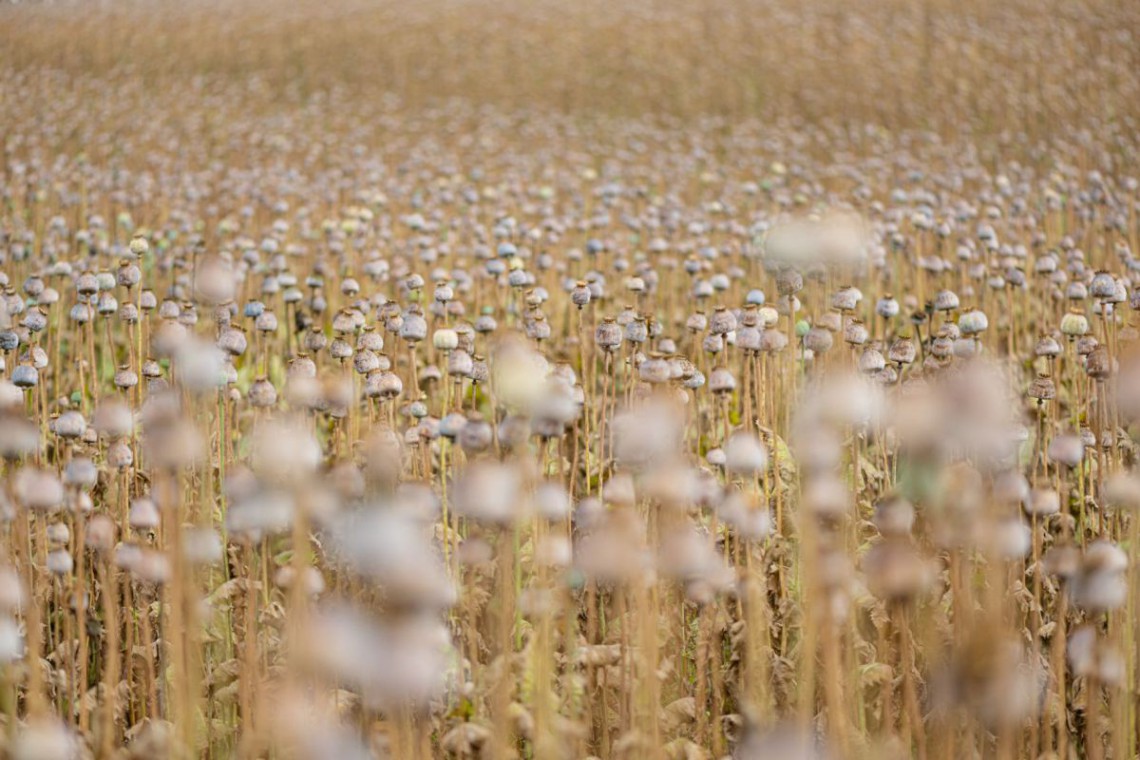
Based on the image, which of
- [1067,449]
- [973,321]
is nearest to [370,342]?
[1067,449]

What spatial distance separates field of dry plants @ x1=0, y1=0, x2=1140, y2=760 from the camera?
2.01 meters

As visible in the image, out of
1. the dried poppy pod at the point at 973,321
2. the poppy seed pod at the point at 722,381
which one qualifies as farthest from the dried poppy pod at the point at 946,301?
the poppy seed pod at the point at 722,381

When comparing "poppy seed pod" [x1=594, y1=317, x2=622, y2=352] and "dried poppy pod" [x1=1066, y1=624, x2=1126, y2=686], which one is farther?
"poppy seed pod" [x1=594, y1=317, x2=622, y2=352]

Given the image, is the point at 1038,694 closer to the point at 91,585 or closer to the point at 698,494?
the point at 698,494

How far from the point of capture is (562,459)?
10.6 feet

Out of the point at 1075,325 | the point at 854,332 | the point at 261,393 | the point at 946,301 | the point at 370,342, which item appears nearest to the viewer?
the point at 261,393

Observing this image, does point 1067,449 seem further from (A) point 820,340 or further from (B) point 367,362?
(B) point 367,362

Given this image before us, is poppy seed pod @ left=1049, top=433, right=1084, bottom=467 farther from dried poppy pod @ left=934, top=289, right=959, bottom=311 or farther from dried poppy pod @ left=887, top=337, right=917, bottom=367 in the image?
dried poppy pod @ left=934, top=289, right=959, bottom=311

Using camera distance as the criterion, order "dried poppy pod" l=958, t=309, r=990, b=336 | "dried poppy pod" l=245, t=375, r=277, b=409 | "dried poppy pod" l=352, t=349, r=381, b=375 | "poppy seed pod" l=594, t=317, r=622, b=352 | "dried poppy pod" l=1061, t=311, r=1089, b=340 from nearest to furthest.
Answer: "dried poppy pod" l=245, t=375, r=277, b=409
"dried poppy pod" l=352, t=349, r=381, b=375
"poppy seed pod" l=594, t=317, r=622, b=352
"dried poppy pod" l=958, t=309, r=990, b=336
"dried poppy pod" l=1061, t=311, r=1089, b=340

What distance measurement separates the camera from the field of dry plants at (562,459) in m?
2.01

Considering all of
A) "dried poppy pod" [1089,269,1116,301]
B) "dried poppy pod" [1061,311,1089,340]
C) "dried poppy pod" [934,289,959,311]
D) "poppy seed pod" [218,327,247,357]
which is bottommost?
"dried poppy pod" [1061,311,1089,340]

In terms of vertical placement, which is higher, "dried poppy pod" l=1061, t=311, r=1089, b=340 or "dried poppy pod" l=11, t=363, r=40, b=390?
"dried poppy pod" l=1061, t=311, r=1089, b=340

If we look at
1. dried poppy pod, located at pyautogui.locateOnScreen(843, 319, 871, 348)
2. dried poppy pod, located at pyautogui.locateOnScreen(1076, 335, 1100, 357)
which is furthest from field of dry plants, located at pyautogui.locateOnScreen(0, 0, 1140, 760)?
dried poppy pod, located at pyautogui.locateOnScreen(1076, 335, 1100, 357)

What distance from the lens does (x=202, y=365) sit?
7.79ft
